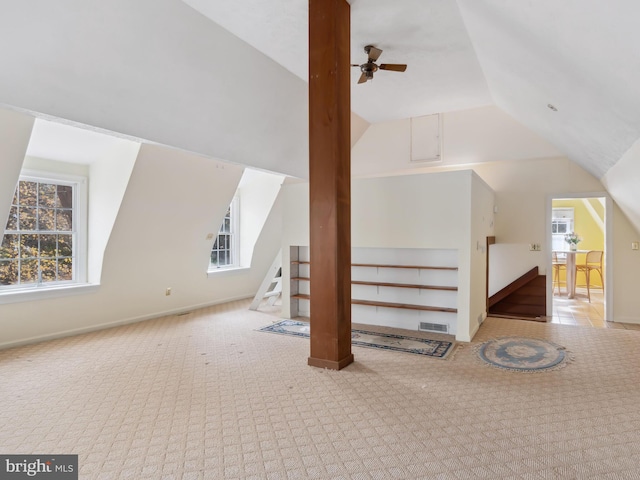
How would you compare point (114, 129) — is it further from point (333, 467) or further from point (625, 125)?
point (625, 125)

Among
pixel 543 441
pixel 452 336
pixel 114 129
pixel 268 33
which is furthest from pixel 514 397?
pixel 268 33

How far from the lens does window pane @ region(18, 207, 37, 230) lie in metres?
4.59

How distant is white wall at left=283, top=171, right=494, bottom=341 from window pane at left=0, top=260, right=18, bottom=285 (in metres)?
3.60

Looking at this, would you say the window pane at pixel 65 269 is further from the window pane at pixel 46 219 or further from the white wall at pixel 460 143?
the white wall at pixel 460 143

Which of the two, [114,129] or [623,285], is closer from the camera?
[114,129]

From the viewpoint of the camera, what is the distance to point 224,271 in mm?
6930

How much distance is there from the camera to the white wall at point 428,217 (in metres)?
4.46

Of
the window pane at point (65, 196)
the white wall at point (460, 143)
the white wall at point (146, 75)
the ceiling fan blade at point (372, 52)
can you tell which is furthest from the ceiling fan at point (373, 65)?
the window pane at point (65, 196)

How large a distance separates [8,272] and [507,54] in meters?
6.09

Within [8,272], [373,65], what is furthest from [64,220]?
[373,65]

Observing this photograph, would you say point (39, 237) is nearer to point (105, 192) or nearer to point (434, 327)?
point (105, 192)

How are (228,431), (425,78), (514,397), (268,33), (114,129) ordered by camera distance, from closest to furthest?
1. (228,431)
2. (514,397)
3. (114,129)
4. (268,33)
5. (425,78)

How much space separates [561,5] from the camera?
2.23 m

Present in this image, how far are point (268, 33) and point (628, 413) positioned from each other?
15.6 ft
